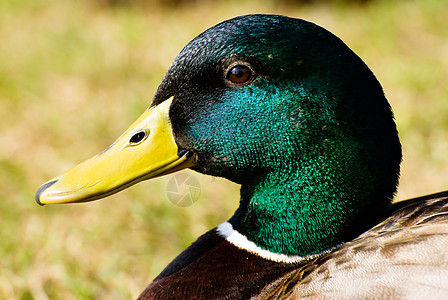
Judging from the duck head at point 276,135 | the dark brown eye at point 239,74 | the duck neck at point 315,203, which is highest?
the dark brown eye at point 239,74

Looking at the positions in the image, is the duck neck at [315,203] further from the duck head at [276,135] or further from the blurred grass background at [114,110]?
the blurred grass background at [114,110]

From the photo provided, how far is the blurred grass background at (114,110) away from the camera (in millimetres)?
2785

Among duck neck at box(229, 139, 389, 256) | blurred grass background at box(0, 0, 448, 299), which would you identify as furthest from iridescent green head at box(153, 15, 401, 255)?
blurred grass background at box(0, 0, 448, 299)

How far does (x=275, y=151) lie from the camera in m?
1.84

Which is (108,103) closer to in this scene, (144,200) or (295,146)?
(144,200)

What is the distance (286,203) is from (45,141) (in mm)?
2565

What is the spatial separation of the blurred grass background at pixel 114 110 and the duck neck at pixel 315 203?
0.90 m

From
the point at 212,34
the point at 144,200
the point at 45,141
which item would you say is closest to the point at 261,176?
the point at 212,34

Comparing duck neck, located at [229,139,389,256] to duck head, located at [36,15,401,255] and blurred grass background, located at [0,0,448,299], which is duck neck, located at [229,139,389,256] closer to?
duck head, located at [36,15,401,255]

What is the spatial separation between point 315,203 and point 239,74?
0.44 meters

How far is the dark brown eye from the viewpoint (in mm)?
1790

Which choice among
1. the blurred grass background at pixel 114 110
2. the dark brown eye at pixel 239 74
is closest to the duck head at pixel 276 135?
the dark brown eye at pixel 239 74

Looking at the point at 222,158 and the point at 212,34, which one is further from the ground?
the point at 212,34

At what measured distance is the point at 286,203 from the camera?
6.09ft
